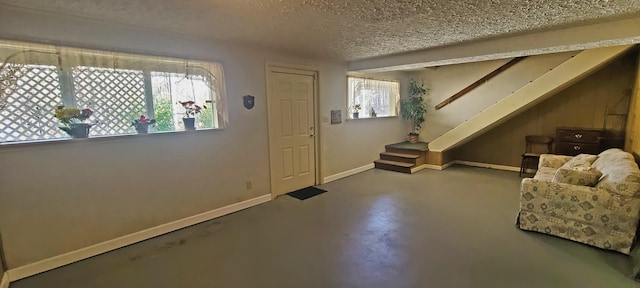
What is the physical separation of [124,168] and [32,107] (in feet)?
2.71

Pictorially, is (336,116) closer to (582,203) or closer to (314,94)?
(314,94)

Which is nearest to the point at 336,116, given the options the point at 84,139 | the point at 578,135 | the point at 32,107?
the point at 84,139

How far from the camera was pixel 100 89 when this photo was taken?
264 centimetres

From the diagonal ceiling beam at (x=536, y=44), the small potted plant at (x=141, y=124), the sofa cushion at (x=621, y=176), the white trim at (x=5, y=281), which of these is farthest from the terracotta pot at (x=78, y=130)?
the sofa cushion at (x=621, y=176)

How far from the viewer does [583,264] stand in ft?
7.74

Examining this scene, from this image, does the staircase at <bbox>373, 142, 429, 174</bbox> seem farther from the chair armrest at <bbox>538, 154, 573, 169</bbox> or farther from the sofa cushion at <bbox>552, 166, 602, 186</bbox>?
the sofa cushion at <bbox>552, 166, 602, 186</bbox>

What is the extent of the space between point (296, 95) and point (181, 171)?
1973 mm

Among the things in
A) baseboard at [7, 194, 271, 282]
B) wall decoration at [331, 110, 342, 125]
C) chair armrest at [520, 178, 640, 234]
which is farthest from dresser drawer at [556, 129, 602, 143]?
baseboard at [7, 194, 271, 282]

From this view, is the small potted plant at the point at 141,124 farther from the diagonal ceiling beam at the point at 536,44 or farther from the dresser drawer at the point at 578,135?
the dresser drawer at the point at 578,135

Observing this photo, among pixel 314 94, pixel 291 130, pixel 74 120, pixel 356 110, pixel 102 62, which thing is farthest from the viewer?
pixel 356 110

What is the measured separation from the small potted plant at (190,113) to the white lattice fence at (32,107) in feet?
3.43

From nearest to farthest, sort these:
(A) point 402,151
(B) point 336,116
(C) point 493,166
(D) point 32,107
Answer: (D) point 32,107
(B) point 336,116
(C) point 493,166
(A) point 402,151

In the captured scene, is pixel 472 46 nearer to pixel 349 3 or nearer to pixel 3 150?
pixel 349 3

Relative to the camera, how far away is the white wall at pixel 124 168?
2.30 meters
